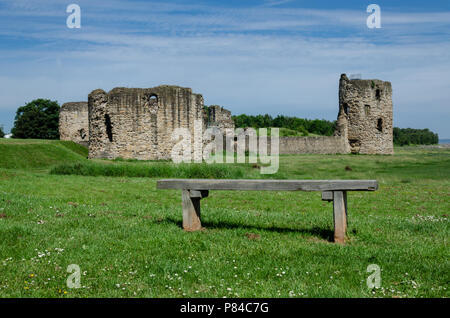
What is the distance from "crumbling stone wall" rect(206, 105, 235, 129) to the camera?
139ft

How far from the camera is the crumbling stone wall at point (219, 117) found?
42.2 meters

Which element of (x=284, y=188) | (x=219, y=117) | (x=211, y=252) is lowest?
(x=211, y=252)

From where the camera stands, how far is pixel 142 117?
29.0m

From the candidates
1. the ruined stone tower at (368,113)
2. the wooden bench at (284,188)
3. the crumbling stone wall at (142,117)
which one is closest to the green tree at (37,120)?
the crumbling stone wall at (142,117)

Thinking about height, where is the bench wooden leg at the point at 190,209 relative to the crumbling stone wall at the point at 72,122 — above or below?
below

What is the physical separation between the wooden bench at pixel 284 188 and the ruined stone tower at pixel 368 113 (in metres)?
35.5

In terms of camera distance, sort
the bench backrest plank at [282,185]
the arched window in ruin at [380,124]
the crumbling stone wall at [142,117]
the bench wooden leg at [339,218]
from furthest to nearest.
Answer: the arched window in ruin at [380,124]
the crumbling stone wall at [142,117]
the bench wooden leg at [339,218]
the bench backrest plank at [282,185]

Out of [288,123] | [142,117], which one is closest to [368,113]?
[142,117]

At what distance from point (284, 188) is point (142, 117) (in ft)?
77.4

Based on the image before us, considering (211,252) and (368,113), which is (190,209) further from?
(368,113)

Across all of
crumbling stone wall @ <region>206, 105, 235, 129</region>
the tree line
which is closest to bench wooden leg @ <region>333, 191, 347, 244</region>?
crumbling stone wall @ <region>206, 105, 235, 129</region>

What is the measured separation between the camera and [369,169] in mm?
25391

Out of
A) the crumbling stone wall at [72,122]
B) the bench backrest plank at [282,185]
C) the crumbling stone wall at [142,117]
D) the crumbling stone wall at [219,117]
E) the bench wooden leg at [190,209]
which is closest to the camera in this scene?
the bench backrest plank at [282,185]

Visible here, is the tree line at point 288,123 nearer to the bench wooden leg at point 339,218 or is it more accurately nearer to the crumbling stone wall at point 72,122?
the crumbling stone wall at point 72,122
